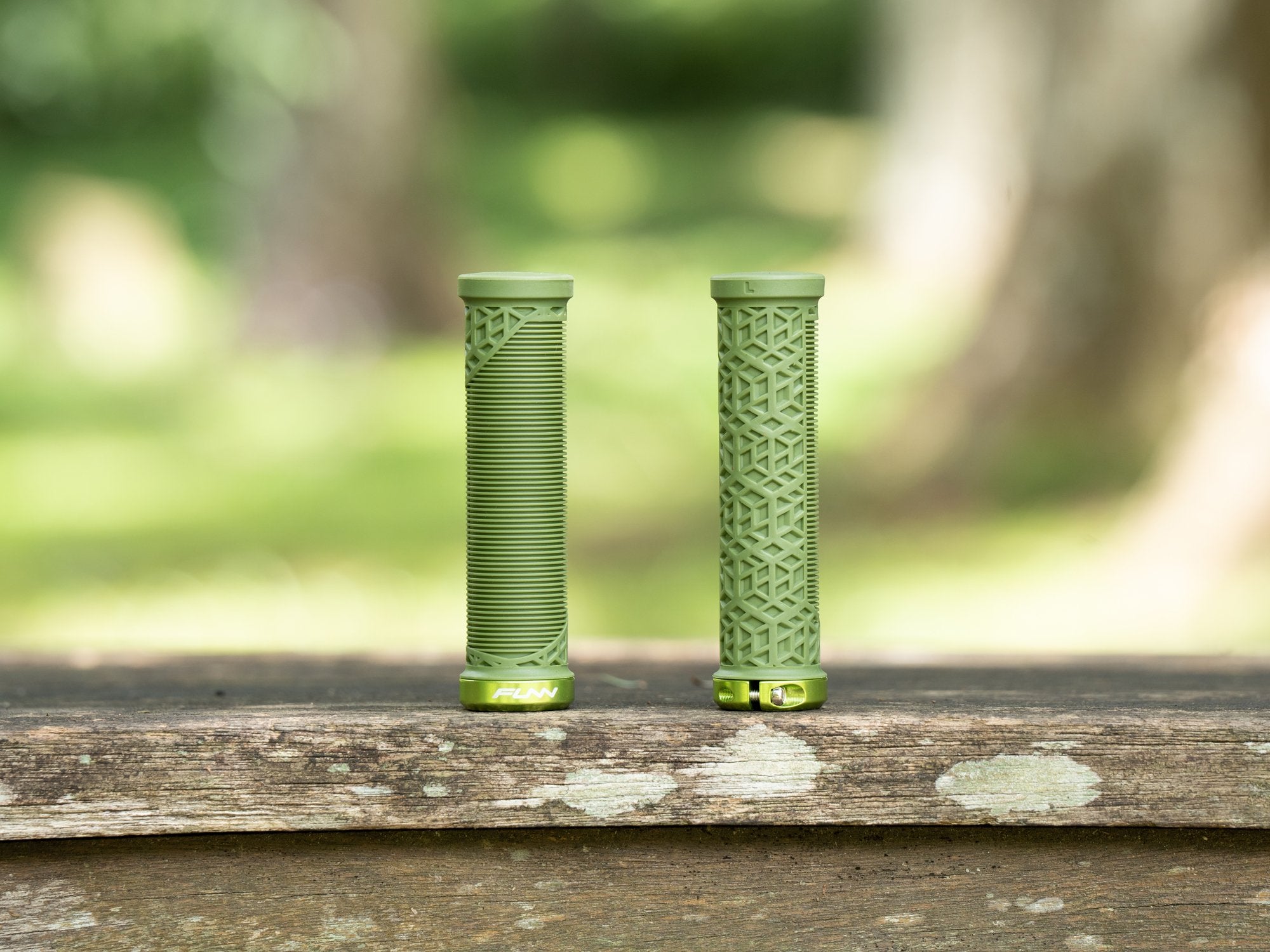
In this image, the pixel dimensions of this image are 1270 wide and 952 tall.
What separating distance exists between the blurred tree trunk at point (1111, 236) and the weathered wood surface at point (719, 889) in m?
4.66

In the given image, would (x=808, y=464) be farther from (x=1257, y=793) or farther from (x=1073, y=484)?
(x=1073, y=484)

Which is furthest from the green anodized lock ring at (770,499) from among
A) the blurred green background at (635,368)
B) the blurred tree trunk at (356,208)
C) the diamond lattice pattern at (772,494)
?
the blurred tree trunk at (356,208)

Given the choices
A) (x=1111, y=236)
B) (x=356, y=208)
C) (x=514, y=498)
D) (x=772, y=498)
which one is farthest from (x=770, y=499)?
(x=356, y=208)

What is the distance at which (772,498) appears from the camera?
6.90 ft

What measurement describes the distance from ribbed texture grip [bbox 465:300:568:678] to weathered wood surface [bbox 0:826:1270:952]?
0.23 meters

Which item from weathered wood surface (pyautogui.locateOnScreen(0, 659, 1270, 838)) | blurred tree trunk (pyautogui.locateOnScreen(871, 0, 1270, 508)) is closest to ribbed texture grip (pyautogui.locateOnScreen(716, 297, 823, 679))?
weathered wood surface (pyautogui.locateOnScreen(0, 659, 1270, 838))

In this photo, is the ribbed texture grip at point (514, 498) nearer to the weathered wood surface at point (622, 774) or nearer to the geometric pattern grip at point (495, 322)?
the geometric pattern grip at point (495, 322)

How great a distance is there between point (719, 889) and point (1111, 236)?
17.0ft

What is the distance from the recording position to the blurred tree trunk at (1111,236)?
6418 millimetres

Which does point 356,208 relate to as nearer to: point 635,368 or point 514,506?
point 635,368

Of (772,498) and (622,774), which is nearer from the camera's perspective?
(622,774)

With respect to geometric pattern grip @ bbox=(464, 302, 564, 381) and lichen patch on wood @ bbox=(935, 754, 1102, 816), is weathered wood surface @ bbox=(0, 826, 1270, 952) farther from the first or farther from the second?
geometric pattern grip @ bbox=(464, 302, 564, 381)

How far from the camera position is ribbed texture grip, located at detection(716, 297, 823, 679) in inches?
82.4

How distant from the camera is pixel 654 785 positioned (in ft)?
6.46
